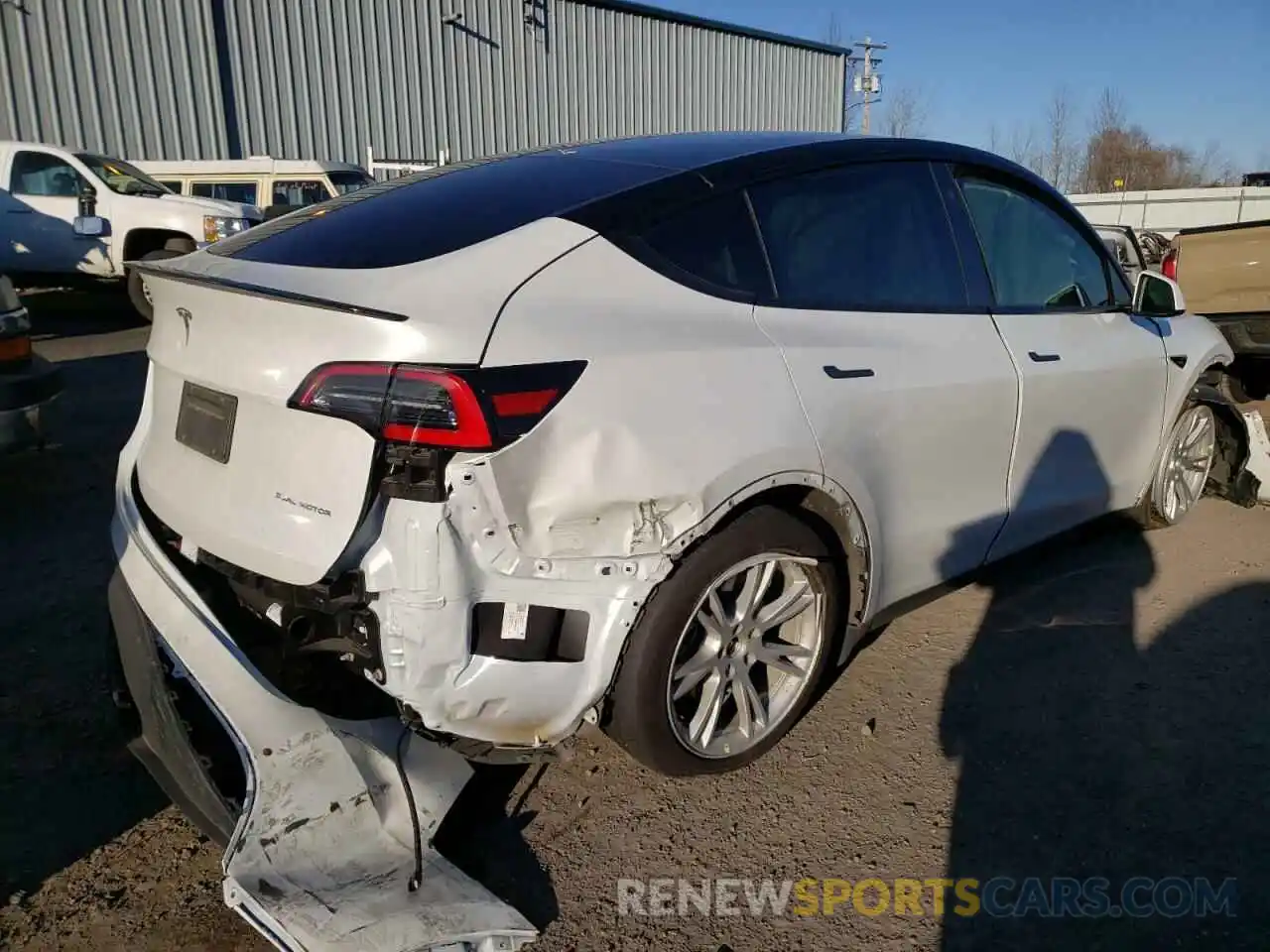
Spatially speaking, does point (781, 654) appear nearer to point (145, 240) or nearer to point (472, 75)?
point (145, 240)

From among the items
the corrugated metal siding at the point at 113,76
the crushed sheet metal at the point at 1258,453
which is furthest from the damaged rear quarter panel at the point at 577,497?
the corrugated metal siding at the point at 113,76

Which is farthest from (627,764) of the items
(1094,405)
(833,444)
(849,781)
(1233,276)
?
(1233,276)

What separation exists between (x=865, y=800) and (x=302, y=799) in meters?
1.50

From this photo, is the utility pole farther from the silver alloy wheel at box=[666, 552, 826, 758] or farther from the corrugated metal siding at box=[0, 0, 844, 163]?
the silver alloy wheel at box=[666, 552, 826, 758]

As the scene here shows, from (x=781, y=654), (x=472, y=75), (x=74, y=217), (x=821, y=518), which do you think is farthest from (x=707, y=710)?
(x=472, y=75)

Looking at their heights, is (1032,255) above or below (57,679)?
above

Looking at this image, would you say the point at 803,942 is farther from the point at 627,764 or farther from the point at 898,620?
the point at 898,620

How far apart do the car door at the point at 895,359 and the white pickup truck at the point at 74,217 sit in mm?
10200

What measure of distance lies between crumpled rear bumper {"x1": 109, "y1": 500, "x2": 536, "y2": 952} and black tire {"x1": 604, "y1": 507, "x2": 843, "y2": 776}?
466 mm

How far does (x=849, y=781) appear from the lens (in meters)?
2.76

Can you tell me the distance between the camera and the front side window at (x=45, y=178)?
37.8 feet

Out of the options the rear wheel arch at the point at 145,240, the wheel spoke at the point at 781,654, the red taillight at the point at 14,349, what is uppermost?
the rear wheel arch at the point at 145,240

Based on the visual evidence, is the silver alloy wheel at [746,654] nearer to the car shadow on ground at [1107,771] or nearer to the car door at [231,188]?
the car shadow on ground at [1107,771]

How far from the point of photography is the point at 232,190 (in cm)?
1298
